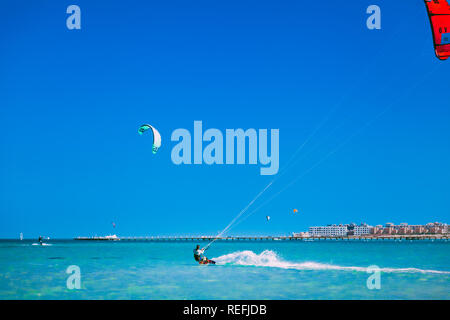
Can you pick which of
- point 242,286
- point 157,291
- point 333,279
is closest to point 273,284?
point 242,286

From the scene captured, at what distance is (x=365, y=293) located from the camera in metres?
13.9

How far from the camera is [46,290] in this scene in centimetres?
1479
